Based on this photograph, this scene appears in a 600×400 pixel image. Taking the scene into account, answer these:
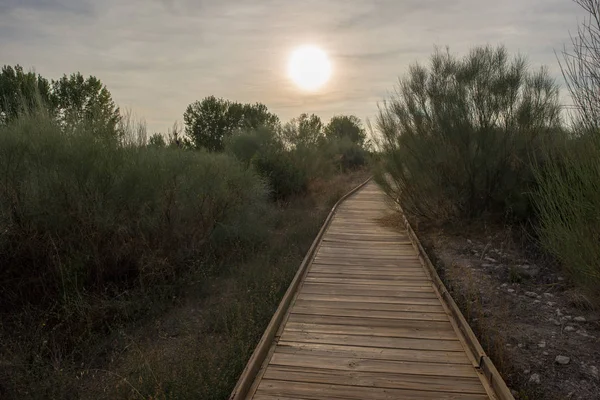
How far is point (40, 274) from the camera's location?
A: 5.95 metres

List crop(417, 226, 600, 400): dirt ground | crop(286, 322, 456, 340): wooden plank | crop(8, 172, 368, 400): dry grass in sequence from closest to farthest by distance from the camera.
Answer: crop(417, 226, 600, 400): dirt ground → crop(8, 172, 368, 400): dry grass → crop(286, 322, 456, 340): wooden plank

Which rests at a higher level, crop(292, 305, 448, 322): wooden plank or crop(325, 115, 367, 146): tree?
crop(325, 115, 367, 146): tree

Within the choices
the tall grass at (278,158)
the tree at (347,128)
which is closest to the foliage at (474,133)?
the tall grass at (278,158)

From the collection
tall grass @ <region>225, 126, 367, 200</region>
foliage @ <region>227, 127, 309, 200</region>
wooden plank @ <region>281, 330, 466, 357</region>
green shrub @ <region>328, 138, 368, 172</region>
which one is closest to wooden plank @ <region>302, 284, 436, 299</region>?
wooden plank @ <region>281, 330, 466, 357</region>

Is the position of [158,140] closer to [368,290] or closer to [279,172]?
[368,290]

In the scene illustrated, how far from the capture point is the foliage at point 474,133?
9.56 metres

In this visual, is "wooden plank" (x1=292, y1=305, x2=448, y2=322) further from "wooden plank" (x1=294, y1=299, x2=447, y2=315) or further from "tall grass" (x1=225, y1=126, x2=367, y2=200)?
"tall grass" (x1=225, y1=126, x2=367, y2=200)

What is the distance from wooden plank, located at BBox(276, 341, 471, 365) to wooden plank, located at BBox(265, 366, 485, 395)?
30cm

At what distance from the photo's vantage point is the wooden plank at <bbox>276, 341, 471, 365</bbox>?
3.96 m

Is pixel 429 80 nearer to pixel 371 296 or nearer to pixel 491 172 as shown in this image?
pixel 491 172

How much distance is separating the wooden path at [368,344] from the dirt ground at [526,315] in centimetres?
38

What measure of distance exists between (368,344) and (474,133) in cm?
708

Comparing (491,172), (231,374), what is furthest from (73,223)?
(491,172)

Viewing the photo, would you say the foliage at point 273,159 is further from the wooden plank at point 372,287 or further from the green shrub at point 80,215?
the wooden plank at point 372,287
